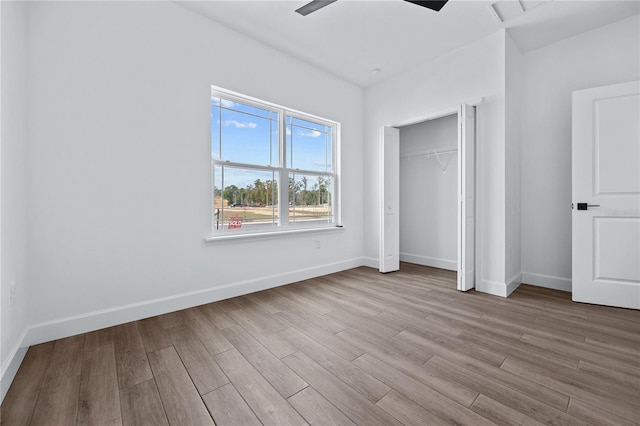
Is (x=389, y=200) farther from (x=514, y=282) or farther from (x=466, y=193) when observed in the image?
(x=514, y=282)

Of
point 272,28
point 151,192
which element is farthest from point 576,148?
point 151,192

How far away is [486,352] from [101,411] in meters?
2.33

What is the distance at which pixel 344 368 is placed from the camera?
1779 mm

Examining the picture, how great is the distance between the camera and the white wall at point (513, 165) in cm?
323

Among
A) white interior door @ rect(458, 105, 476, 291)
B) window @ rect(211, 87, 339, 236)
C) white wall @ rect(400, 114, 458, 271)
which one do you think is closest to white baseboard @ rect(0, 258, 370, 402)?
window @ rect(211, 87, 339, 236)

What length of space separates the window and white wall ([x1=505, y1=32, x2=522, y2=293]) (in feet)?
7.39

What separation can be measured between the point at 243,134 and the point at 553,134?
3797 mm

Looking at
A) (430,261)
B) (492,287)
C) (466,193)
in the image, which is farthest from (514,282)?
(430,261)

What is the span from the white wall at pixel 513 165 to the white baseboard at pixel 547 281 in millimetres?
105

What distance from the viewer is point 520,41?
3389 mm

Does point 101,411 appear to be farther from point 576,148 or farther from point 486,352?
point 576,148

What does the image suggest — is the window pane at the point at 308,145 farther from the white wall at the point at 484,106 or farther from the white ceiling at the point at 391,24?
the white wall at the point at 484,106

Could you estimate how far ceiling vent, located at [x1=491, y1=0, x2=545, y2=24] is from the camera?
273cm

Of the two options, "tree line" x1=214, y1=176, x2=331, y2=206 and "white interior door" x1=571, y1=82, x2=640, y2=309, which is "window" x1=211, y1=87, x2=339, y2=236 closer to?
"tree line" x1=214, y1=176, x2=331, y2=206
